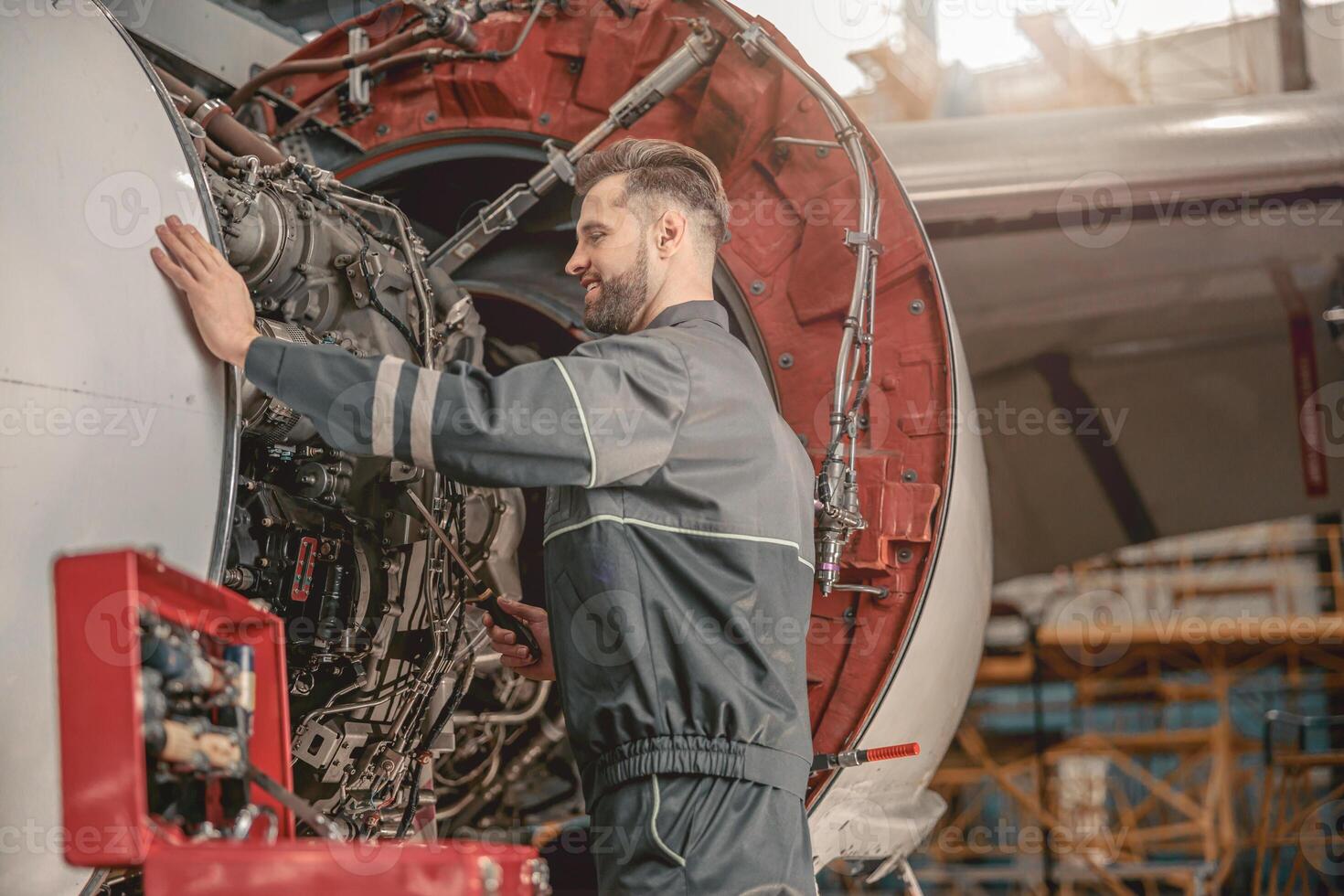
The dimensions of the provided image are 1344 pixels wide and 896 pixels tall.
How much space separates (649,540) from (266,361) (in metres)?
0.63

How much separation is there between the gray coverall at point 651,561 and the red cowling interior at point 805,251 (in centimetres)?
48

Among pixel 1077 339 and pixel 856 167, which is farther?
pixel 1077 339

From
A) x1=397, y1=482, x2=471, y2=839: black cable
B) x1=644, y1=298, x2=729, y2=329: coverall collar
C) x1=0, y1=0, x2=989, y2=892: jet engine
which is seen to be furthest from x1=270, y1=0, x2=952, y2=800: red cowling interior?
x1=397, y1=482, x2=471, y2=839: black cable

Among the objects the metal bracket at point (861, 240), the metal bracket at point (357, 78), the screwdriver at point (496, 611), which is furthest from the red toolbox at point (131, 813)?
the metal bracket at point (357, 78)

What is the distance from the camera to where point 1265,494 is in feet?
14.5

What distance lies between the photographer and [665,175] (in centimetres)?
234

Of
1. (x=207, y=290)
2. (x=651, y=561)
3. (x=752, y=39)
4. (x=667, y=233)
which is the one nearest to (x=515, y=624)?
(x=651, y=561)

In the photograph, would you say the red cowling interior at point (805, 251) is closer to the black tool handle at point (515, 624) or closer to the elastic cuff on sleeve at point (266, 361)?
the black tool handle at point (515, 624)

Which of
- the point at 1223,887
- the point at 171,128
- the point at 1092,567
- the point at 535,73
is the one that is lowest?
the point at 1223,887

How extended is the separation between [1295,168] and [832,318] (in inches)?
63.6

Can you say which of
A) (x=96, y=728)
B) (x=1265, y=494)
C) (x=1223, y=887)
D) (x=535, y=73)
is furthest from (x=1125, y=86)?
(x=96, y=728)

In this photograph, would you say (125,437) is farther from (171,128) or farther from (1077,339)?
(1077,339)

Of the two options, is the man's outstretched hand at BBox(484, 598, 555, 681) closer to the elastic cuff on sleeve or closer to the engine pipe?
the elastic cuff on sleeve

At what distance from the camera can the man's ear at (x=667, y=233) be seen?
91.4 inches
